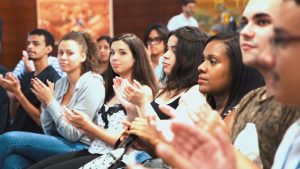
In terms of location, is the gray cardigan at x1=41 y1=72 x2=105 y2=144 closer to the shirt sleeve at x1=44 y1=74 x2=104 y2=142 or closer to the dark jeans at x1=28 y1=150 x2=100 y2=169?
the shirt sleeve at x1=44 y1=74 x2=104 y2=142

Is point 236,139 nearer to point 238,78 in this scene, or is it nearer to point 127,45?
point 238,78

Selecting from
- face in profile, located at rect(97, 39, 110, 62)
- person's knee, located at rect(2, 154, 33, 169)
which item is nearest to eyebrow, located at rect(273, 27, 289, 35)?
person's knee, located at rect(2, 154, 33, 169)

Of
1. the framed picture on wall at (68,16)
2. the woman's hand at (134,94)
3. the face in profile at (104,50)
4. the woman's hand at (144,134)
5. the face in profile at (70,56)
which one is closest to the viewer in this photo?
the woman's hand at (144,134)

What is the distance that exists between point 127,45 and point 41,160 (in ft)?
3.00

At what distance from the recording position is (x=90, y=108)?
354 centimetres

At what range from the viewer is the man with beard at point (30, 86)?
4141 mm

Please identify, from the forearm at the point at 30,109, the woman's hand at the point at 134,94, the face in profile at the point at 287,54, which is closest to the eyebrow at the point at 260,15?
the face in profile at the point at 287,54

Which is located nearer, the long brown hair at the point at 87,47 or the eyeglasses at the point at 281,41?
the eyeglasses at the point at 281,41

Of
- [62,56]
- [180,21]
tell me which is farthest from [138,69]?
[180,21]

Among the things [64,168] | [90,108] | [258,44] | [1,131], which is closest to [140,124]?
[258,44]

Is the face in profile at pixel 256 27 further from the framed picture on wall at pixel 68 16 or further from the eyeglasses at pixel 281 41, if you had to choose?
the framed picture on wall at pixel 68 16

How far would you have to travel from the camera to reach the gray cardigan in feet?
11.6

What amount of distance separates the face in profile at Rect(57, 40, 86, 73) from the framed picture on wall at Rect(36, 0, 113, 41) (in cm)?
317

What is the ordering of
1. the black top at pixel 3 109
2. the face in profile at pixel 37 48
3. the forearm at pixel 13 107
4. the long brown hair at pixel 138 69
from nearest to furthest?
the long brown hair at pixel 138 69 → the black top at pixel 3 109 → the forearm at pixel 13 107 → the face in profile at pixel 37 48
